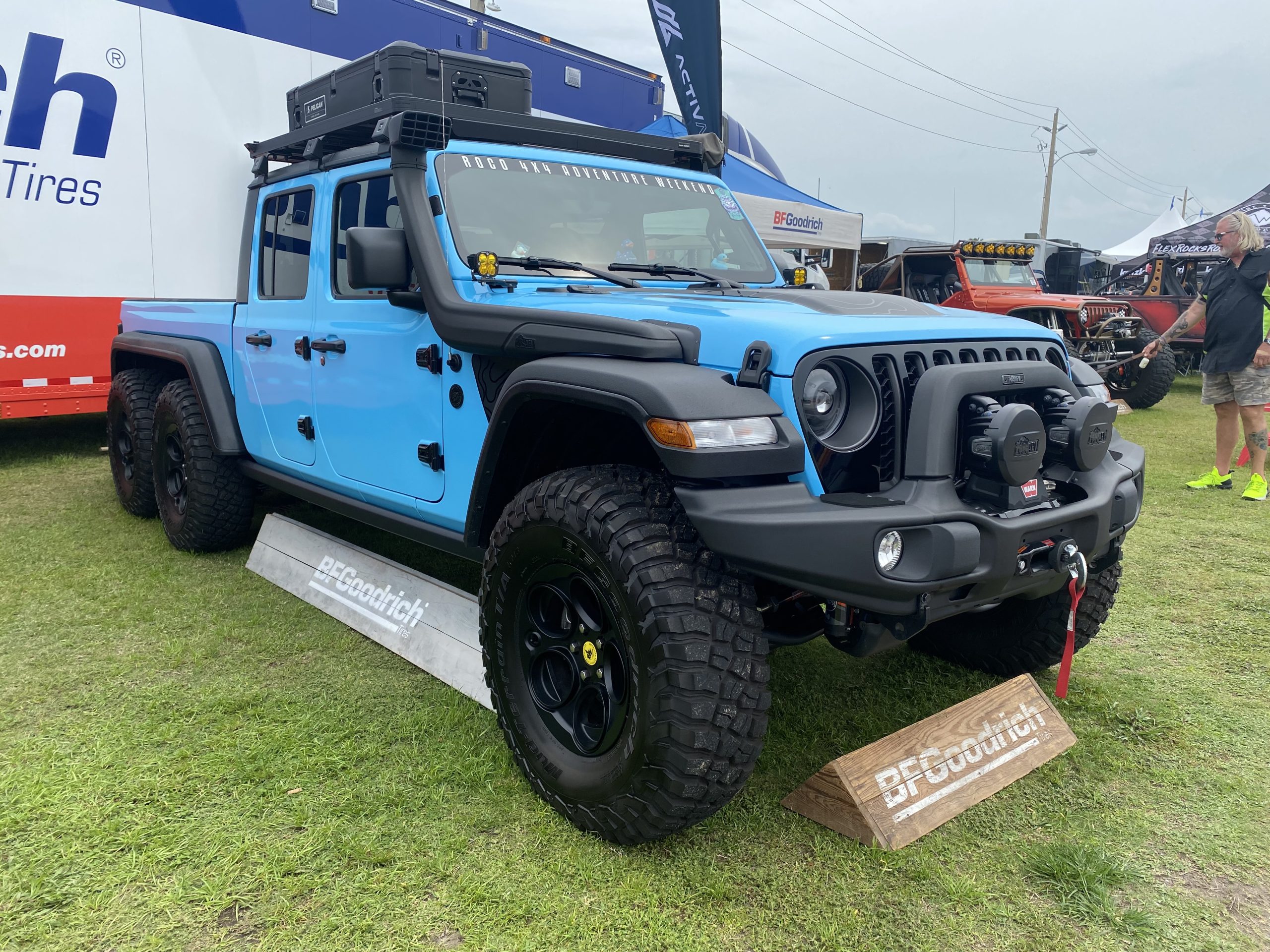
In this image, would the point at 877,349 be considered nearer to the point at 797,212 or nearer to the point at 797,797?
the point at 797,797

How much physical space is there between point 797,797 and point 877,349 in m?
1.31

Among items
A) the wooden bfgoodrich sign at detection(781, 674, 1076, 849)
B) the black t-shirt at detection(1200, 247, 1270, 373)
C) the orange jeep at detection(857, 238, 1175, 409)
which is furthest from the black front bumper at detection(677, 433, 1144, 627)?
the orange jeep at detection(857, 238, 1175, 409)

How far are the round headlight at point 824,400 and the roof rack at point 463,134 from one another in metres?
1.67

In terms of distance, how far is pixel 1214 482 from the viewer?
6781mm

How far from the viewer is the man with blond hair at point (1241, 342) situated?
630cm

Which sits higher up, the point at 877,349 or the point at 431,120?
the point at 431,120

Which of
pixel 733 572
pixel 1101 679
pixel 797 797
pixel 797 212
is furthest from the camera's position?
pixel 797 212

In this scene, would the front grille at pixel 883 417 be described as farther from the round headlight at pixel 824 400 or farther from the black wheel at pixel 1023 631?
the black wheel at pixel 1023 631

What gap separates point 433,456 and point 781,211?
8.64 metres

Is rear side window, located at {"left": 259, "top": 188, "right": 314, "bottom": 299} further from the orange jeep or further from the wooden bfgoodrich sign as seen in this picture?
the orange jeep

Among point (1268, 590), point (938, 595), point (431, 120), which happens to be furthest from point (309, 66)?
point (1268, 590)

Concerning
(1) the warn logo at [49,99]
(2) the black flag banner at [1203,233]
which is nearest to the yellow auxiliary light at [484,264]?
(1) the warn logo at [49,99]

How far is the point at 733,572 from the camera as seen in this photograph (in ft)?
7.24

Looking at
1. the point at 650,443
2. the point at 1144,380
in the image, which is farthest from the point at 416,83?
the point at 1144,380
